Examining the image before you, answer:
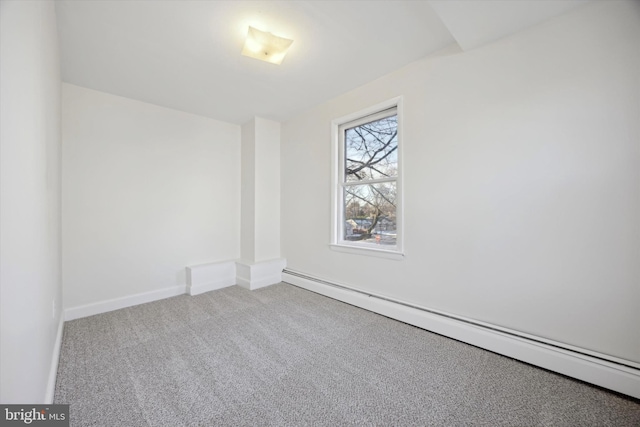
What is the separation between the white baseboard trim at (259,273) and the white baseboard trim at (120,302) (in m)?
0.73

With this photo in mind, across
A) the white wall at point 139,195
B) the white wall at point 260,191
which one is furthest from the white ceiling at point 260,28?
the white wall at point 260,191

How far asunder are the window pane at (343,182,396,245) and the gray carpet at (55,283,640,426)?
2.99 feet

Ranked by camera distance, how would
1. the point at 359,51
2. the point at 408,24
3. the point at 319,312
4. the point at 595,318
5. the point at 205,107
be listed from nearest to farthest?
1. the point at 595,318
2. the point at 408,24
3. the point at 359,51
4. the point at 319,312
5. the point at 205,107

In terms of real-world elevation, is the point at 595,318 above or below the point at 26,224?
below

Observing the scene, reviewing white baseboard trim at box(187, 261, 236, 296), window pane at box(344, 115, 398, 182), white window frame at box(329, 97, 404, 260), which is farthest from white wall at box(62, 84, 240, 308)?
window pane at box(344, 115, 398, 182)

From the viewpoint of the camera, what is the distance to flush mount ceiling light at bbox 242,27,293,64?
1992 millimetres

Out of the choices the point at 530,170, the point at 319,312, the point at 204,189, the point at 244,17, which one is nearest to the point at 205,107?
the point at 204,189

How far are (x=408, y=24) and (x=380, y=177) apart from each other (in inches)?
54.7

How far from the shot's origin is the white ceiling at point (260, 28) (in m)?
1.77

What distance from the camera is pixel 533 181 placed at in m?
1.84

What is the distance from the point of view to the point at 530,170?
1855 mm

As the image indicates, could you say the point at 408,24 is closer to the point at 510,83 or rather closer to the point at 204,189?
the point at 510,83

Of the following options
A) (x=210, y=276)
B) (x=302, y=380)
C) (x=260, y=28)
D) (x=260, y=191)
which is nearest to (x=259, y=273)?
(x=210, y=276)

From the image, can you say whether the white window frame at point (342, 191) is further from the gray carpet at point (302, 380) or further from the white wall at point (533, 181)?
the gray carpet at point (302, 380)
